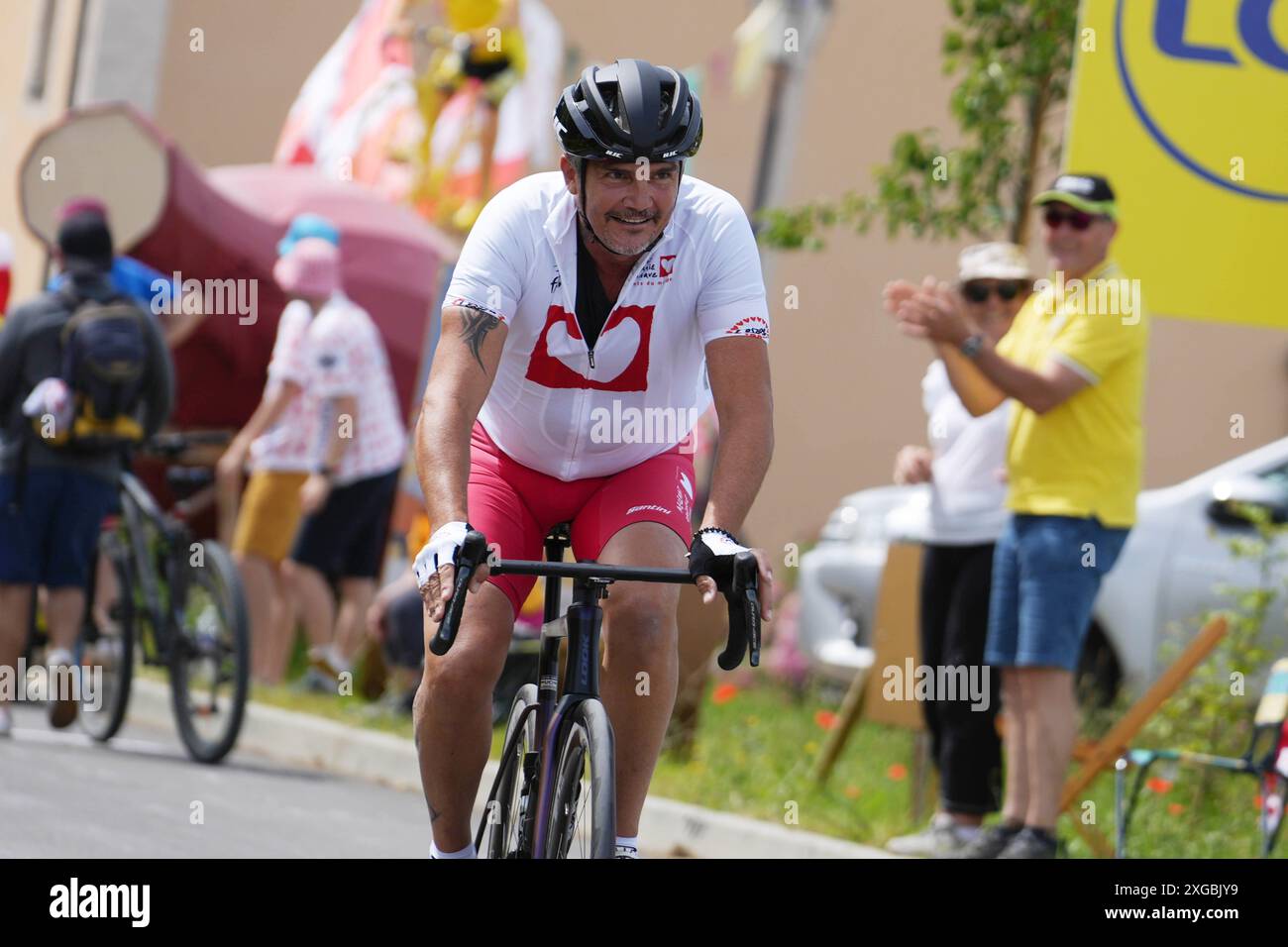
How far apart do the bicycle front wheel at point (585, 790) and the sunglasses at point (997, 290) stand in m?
4.24

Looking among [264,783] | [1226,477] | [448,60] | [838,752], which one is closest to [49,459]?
[264,783]

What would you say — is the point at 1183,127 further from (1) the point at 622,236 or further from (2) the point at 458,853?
(2) the point at 458,853

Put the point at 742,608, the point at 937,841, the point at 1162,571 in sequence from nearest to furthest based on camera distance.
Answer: the point at 742,608
the point at 937,841
the point at 1162,571

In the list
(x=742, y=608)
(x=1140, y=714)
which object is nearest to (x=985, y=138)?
(x=1140, y=714)

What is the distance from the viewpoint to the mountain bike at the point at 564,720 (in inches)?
167

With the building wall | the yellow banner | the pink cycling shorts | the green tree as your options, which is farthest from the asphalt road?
the building wall

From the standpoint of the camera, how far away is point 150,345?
30.9 ft

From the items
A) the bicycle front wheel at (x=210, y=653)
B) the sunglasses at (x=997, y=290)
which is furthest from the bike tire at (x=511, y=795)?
the bicycle front wheel at (x=210, y=653)

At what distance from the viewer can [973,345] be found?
721 cm

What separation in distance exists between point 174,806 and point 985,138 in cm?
460

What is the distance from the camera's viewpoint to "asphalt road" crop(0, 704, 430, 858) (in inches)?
279

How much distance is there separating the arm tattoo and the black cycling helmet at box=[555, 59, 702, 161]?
379 millimetres

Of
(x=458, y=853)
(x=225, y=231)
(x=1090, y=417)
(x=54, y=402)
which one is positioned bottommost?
A: (x=458, y=853)

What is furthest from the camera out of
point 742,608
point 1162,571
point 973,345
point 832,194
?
point 832,194
